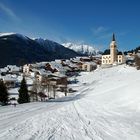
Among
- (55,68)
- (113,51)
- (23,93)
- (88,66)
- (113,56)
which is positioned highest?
(113,51)

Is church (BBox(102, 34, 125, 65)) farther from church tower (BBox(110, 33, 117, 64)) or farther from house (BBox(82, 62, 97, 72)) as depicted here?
house (BBox(82, 62, 97, 72))

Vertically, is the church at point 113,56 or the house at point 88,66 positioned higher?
the church at point 113,56

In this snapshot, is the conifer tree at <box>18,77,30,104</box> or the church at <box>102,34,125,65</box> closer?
the conifer tree at <box>18,77,30,104</box>

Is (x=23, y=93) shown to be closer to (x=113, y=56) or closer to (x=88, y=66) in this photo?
(x=88, y=66)

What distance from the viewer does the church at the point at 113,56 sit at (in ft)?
501

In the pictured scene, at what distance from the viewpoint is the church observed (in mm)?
152750

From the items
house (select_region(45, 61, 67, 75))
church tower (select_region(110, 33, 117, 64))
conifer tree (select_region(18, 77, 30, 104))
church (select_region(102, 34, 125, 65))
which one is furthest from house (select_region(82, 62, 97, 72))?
conifer tree (select_region(18, 77, 30, 104))

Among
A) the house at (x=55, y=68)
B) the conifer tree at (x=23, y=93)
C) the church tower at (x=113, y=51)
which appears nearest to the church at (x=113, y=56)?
the church tower at (x=113, y=51)

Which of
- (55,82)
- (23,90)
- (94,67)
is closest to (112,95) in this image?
(23,90)

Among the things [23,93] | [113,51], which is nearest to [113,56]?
[113,51]

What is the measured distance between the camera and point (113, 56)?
152 m

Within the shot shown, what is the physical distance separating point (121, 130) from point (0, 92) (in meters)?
37.3

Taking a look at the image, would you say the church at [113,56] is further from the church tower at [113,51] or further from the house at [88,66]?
the house at [88,66]

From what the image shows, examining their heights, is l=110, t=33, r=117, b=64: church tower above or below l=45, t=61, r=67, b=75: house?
above
